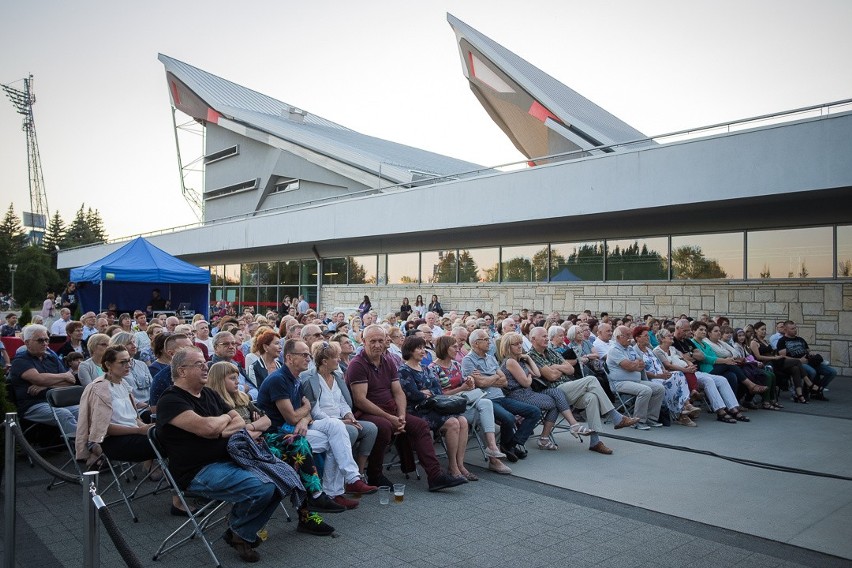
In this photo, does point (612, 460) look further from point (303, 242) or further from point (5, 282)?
point (5, 282)

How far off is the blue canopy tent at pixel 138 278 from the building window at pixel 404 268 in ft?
22.7

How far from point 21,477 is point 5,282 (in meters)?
71.6

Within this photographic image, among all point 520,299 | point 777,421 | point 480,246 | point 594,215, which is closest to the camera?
point 777,421

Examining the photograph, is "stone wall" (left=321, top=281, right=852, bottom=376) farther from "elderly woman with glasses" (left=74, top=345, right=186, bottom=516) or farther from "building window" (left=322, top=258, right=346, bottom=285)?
"elderly woman with glasses" (left=74, top=345, right=186, bottom=516)

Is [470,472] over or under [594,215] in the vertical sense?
under

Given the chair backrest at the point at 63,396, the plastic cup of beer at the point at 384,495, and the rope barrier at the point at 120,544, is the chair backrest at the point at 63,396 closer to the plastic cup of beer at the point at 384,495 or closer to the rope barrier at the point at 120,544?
the plastic cup of beer at the point at 384,495

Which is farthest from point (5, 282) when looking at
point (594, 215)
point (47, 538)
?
point (47, 538)

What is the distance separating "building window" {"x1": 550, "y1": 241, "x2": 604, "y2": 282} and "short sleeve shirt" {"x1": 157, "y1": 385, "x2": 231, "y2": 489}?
568 inches

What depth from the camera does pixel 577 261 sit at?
57.7 feet

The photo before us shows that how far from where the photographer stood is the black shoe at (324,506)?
4.88 m

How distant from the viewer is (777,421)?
880cm

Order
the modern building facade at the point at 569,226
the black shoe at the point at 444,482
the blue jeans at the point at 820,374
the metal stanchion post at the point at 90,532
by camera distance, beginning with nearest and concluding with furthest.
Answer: the metal stanchion post at the point at 90,532, the black shoe at the point at 444,482, the blue jeans at the point at 820,374, the modern building facade at the point at 569,226

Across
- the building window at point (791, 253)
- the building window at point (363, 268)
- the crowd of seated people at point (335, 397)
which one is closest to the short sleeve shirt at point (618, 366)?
the crowd of seated people at point (335, 397)

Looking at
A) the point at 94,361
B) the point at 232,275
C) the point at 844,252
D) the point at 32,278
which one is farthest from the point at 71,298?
the point at 32,278
